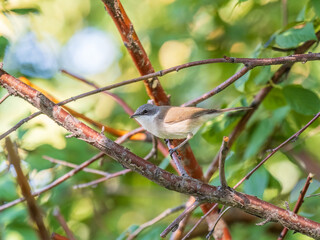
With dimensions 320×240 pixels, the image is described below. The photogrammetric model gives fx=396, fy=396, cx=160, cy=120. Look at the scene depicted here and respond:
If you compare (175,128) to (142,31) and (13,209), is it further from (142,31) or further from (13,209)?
(142,31)

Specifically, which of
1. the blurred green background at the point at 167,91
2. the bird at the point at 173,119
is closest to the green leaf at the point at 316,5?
the blurred green background at the point at 167,91

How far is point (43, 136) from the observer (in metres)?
4.28

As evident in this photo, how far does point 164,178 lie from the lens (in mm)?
1839

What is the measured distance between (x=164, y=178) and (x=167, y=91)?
3.36 meters

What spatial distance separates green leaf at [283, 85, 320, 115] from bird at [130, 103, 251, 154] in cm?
34

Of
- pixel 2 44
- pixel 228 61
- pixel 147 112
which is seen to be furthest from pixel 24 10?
pixel 228 61

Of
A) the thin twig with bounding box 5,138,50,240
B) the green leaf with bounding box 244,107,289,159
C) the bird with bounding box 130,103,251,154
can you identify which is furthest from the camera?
the green leaf with bounding box 244,107,289,159

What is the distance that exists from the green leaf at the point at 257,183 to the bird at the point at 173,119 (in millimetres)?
607

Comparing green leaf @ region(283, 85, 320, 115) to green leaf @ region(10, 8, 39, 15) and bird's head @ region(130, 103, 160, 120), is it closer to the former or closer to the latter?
bird's head @ region(130, 103, 160, 120)

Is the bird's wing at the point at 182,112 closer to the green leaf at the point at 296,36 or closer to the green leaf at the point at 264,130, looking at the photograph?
the green leaf at the point at 264,130

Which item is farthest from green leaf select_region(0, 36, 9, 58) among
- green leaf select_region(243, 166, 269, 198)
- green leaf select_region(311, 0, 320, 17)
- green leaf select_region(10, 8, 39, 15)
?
green leaf select_region(311, 0, 320, 17)

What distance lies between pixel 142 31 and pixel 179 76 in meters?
0.77

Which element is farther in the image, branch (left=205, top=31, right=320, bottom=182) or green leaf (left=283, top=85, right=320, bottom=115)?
branch (left=205, top=31, right=320, bottom=182)

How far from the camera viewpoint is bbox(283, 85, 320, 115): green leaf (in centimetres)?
289
